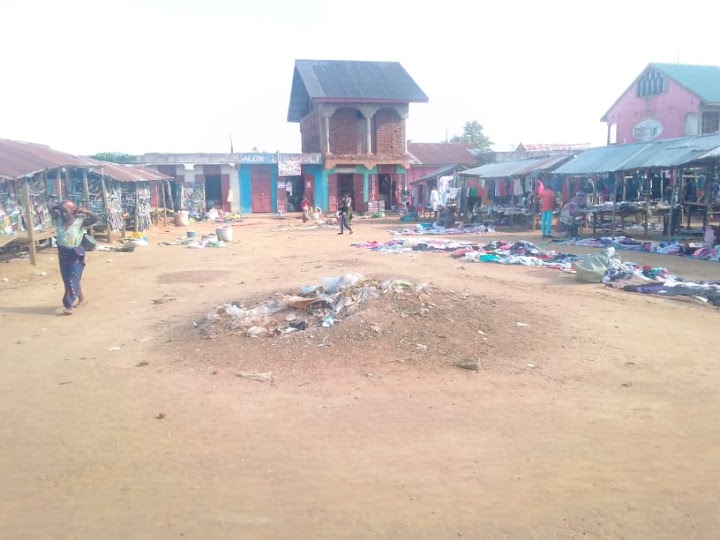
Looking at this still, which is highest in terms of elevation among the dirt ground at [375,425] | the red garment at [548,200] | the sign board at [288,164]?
the sign board at [288,164]

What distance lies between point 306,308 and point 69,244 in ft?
13.3

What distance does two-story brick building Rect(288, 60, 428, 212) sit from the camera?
3353cm

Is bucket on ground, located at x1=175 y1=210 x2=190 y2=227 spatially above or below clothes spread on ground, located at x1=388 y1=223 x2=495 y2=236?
above

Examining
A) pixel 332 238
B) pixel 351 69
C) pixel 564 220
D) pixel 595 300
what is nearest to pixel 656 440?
pixel 595 300

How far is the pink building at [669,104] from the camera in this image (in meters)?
31.5

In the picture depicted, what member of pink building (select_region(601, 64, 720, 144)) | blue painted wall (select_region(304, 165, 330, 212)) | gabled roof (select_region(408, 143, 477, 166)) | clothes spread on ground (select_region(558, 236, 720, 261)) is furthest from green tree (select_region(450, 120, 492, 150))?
clothes spread on ground (select_region(558, 236, 720, 261))

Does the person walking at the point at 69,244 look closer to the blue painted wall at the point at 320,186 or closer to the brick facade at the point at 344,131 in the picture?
the blue painted wall at the point at 320,186

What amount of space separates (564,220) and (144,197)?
16081mm

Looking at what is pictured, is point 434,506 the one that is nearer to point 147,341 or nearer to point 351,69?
point 147,341

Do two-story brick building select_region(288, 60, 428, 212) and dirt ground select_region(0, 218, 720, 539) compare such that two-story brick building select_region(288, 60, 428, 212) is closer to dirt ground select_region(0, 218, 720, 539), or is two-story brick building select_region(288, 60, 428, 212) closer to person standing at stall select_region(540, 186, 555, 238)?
person standing at stall select_region(540, 186, 555, 238)

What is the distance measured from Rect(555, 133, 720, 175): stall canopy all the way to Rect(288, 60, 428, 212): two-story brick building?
1495 cm

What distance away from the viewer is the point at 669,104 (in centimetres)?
3331

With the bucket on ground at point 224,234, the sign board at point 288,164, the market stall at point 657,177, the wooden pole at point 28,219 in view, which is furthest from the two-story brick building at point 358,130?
the wooden pole at point 28,219

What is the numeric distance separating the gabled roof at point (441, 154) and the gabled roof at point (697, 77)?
479 inches
